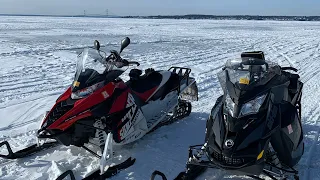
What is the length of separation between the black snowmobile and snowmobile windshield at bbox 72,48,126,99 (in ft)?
→ 4.35

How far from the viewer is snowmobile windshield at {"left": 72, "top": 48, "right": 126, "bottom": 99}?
13.6 ft

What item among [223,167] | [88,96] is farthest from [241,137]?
[88,96]

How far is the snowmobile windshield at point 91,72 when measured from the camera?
4158 mm

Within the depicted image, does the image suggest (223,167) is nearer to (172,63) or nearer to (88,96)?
(88,96)

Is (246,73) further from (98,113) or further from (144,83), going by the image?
(144,83)

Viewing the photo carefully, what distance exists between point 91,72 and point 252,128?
2.00 m

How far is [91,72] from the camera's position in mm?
4281

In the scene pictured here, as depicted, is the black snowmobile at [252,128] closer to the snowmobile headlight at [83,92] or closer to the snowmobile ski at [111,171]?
the snowmobile ski at [111,171]

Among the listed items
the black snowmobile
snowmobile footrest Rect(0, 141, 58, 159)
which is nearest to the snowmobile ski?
the black snowmobile

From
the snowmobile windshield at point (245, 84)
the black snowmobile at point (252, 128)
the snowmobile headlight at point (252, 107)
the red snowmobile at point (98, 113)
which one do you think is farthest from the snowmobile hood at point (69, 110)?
the snowmobile headlight at point (252, 107)

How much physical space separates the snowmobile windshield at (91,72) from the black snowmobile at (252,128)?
1324mm

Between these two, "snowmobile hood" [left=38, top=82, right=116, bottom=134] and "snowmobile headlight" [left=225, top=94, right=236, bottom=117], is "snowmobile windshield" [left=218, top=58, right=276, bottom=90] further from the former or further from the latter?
"snowmobile hood" [left=38, top=82, right=116, bottom=134]

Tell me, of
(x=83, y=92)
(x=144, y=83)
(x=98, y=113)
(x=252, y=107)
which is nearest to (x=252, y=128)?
(x=252, y=107)

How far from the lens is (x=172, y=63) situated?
11.8 m
